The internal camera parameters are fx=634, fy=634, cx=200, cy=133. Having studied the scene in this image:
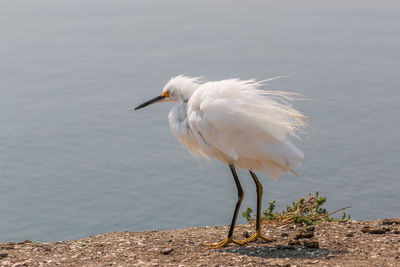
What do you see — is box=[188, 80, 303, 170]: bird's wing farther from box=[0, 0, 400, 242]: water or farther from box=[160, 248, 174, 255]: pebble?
box=[0, 0, 400, 242]: water

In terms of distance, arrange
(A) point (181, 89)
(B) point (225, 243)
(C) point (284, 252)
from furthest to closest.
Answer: (A) point (181, 89), (B) point (225, 243), (C) point (284, 252)

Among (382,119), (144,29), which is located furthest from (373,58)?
(144,29)

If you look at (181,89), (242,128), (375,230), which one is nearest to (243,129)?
(242,128)

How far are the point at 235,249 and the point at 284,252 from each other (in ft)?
1.89

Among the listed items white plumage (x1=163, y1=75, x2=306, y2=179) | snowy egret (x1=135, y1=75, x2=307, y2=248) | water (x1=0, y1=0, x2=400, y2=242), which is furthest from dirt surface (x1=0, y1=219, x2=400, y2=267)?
water (x1=0, y1=0, x2=400, y2=242)

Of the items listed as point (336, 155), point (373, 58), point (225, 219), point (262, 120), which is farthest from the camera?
point (373, 58)

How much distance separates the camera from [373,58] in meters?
17.9

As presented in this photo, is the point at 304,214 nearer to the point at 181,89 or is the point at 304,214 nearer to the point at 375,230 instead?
the point at 375,230

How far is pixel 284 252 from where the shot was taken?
6.43 meters

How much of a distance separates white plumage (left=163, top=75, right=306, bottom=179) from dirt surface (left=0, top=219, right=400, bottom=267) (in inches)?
33.3

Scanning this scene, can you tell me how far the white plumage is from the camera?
6.61 meters

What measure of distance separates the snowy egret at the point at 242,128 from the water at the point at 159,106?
458 centimetres

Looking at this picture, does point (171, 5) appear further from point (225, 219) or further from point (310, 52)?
point (225, 219)

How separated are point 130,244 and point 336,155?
734 cm
